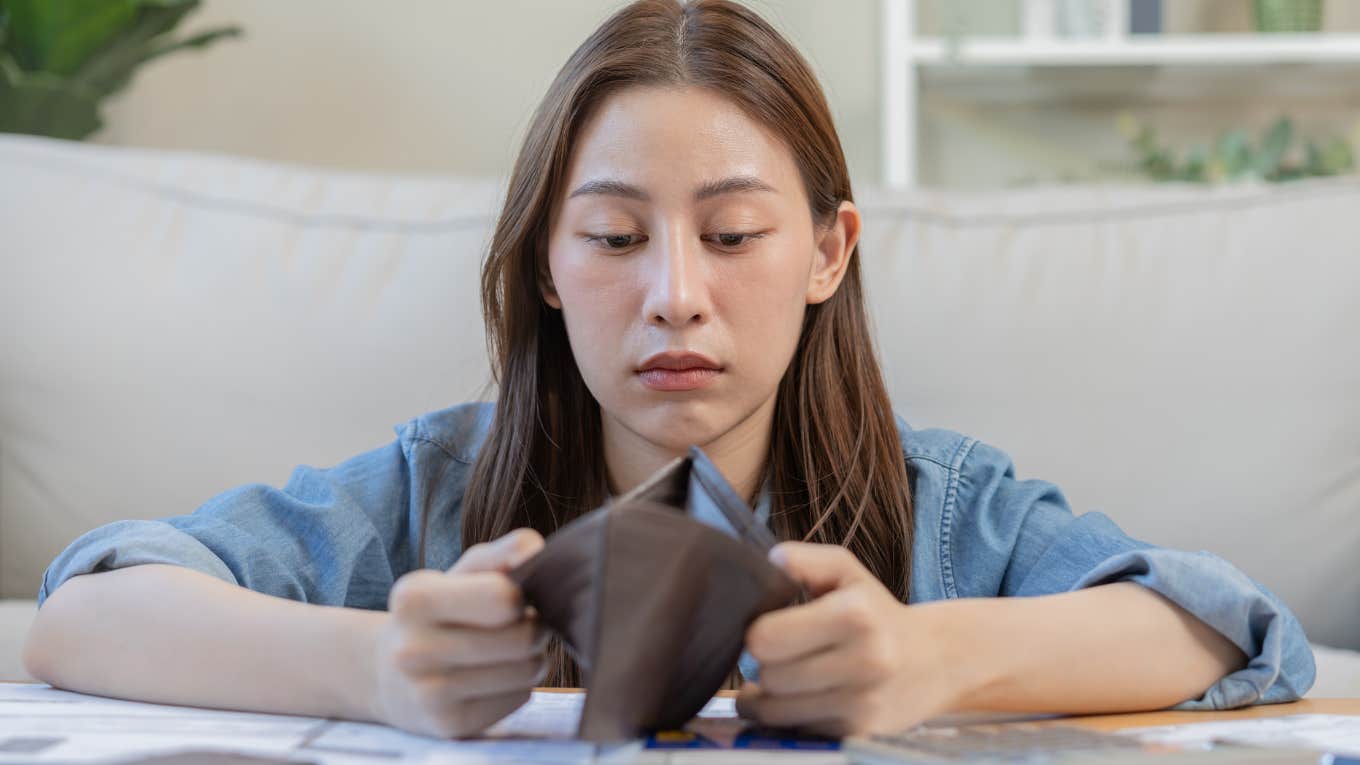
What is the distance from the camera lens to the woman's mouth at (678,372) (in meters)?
0.89

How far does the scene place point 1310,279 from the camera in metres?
1.23

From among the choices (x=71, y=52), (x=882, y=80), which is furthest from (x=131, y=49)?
(x=882, y=80)

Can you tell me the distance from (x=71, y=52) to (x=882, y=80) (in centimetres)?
123

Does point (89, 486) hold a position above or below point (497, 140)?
below

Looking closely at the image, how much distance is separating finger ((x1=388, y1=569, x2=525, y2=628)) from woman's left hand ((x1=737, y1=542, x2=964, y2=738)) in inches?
4.2

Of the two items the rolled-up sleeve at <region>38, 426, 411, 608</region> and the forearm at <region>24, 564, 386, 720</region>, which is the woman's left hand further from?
the rolled-up sleeve at <region>38, 426, 411, 608</region>

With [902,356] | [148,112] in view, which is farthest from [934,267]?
[148,112]

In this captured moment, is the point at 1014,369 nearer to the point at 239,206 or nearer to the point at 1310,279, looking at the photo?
the point at 1310,279

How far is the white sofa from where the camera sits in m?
1.21

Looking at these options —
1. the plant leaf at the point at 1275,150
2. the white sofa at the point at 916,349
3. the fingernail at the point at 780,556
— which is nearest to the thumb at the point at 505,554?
the fingernail at the point at 780,556

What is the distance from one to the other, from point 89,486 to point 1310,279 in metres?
1.19

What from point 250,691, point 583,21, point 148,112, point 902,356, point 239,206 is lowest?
point 250,691

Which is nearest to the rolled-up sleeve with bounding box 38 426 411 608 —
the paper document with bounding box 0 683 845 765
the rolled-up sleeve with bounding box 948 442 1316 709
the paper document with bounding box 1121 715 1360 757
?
the paper document with bounding box 0 683 845 765

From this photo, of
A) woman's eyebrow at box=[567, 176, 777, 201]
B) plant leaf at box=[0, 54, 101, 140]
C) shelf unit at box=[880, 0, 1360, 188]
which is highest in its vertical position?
shelf unit at box=[880, 0, 1360, 188]
